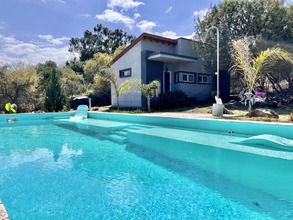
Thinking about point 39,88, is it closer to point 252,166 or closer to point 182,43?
point 182,43

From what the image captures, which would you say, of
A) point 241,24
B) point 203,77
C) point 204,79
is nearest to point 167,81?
point 203,77

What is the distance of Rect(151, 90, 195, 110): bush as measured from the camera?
16.4 metres

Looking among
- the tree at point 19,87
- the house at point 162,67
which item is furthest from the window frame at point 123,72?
the tree at point 19,87

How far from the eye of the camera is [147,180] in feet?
13.8

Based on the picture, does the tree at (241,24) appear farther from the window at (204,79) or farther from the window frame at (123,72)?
the window frame at (123,72)

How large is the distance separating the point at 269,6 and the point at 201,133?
40.6ft

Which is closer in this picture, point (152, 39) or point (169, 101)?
point (169, 101)

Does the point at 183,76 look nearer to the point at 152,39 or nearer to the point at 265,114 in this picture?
the point at 152,39

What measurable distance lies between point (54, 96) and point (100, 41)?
125 feet

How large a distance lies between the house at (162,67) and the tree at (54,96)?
4.60 m

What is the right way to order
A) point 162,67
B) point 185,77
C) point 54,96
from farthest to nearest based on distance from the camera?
point 185,77, point 162,67, point 54,96

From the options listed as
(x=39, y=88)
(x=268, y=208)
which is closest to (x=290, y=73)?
(x=268, y=208)

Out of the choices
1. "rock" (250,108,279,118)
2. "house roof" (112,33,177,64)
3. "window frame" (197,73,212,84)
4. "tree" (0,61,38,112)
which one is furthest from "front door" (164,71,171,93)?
"tree" (0,61,38,112)

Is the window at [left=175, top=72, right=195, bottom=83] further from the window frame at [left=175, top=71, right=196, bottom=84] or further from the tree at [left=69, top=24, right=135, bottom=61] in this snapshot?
the tree at [left=69, top=24, right=135, bottom=61]
